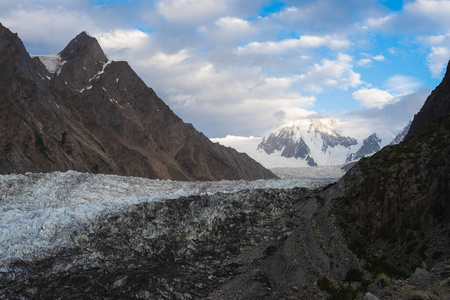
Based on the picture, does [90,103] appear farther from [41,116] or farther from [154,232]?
[154,232]

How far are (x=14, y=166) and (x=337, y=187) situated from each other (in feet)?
207

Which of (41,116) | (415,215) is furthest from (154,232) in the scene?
(41,116)

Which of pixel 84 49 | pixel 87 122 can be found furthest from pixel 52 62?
pixel 87 122

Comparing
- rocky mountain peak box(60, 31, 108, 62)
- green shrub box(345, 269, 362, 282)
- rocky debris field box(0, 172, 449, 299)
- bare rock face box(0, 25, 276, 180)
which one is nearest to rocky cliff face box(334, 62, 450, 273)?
rocky debris field box(0, 172, 449, 299)

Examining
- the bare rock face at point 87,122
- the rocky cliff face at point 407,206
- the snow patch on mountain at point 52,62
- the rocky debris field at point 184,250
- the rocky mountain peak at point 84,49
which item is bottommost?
the rocky debris field at point 184,250

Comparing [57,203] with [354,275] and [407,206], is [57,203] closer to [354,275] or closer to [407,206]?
[354,275]

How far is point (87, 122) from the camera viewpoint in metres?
131

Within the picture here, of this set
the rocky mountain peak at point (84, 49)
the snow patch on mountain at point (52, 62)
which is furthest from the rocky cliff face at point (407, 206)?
the rocky mountain peak at point (84, 49)

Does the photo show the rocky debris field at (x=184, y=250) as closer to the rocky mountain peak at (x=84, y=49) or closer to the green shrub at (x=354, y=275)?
the green shrub at (x=354, y=275)

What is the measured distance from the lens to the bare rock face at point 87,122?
8550cm

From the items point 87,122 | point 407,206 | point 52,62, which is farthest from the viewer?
point 52,62

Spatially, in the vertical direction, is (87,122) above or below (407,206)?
above

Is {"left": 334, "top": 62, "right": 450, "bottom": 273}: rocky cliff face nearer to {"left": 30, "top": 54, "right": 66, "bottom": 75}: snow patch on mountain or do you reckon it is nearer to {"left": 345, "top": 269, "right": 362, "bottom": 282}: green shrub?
{"left": 345, "top": 269, "right": 362, "bottom": 282}: green shrub

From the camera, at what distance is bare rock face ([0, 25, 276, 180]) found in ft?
281
